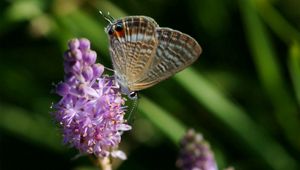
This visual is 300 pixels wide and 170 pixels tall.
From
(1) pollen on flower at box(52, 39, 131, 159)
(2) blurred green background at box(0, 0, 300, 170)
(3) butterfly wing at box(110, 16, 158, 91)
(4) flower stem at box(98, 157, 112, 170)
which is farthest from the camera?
(2) blurred green background at box(0, 0, 300, 170)

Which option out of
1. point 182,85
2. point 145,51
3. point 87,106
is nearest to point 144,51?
point 145,51

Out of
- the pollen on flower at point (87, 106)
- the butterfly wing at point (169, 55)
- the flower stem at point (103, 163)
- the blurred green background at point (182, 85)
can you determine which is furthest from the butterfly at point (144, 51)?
the blurred green background at point (182, 85)

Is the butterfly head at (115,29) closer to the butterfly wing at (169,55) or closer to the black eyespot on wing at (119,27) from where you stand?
the black eyespot on wing at (119,27)

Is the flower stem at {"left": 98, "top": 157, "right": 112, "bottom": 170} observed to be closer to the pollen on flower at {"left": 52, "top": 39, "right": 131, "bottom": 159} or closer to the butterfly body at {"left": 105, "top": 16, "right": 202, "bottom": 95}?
the pollen on flower at {"left": 52, "top": 39, "right": 131, "bottom": 159}

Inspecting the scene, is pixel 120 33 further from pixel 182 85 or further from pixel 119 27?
pixel 182 85

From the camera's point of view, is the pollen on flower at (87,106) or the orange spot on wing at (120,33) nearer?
the pollen on flower at (87,106)

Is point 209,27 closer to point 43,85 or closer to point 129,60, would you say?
point 43,85

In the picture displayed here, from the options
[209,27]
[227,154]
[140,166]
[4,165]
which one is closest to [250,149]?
[227,154]

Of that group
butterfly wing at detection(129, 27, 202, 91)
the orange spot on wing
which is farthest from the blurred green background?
the orange spot on wing
